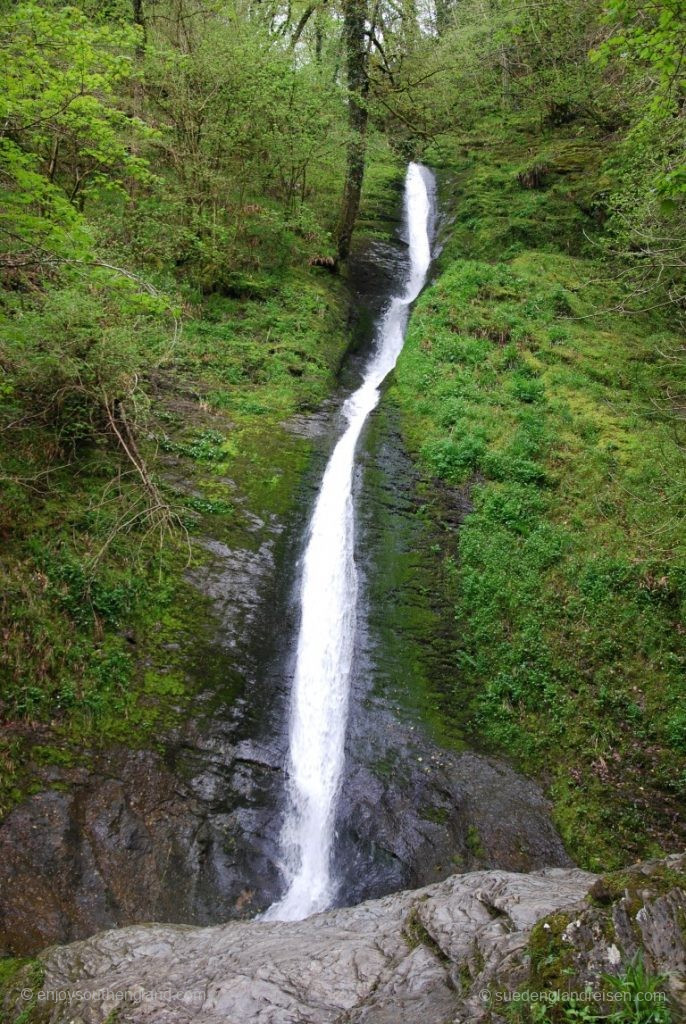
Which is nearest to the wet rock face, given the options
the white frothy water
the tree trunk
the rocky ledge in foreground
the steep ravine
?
the steep ravine

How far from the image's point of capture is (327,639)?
26.7 ft

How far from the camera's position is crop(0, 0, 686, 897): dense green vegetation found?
642 cm

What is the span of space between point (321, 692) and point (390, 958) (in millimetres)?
3887

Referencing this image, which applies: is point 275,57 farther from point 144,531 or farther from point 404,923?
point 404,923

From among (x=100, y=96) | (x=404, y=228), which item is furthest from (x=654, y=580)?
(x=404, y=228)

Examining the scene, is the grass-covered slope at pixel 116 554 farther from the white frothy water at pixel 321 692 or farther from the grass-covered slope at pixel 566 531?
the grass-covered slope at pixel 566 531

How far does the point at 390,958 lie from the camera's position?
384 cm

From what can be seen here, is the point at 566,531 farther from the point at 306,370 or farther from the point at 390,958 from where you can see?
the point at 306,370

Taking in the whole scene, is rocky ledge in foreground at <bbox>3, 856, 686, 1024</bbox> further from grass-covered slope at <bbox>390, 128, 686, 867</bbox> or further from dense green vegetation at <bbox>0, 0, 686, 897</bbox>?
dense green vegetation at <bbox>0, 0, 686, 897</bbox>

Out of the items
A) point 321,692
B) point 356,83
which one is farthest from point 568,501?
point 356,83

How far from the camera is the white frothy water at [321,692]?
20.6 feet

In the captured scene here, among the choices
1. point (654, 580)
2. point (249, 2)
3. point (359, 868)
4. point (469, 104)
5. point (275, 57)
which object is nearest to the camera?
point (359, 868)

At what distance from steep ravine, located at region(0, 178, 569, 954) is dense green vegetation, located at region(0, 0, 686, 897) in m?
0.39

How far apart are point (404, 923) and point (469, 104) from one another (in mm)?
29739
